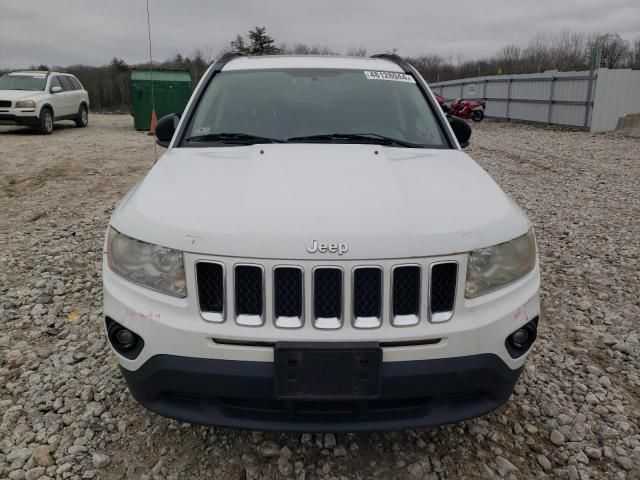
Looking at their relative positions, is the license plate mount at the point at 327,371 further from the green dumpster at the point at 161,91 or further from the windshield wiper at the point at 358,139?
the green dumpster at the point at 161,91

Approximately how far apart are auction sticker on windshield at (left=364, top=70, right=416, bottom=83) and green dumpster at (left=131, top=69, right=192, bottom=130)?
47.0 ft

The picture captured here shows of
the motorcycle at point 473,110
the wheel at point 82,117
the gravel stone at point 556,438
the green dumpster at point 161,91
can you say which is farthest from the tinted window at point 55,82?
the gravel stone at point 556,438

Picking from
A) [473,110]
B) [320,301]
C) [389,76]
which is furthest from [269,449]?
[473,110]

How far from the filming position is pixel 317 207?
2012 millimetres

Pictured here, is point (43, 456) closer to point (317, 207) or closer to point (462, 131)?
point (317, 207)

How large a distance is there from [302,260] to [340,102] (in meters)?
1.77

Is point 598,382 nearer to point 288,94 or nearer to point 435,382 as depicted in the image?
point 435,382

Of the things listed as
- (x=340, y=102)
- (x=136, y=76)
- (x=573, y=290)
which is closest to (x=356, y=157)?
(x=340, y=102)

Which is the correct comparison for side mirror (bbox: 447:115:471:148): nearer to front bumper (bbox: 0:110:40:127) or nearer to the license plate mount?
the license plate mount

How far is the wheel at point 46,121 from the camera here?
1469 centimetres

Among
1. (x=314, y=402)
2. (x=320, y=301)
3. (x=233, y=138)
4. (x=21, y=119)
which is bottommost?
(x=314, y=402)

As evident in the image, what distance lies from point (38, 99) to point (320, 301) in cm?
1551

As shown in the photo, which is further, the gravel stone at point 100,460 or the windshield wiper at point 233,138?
the windshield wiper at point 233,138

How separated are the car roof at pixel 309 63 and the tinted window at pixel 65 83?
14559 mm
